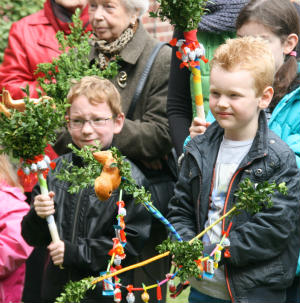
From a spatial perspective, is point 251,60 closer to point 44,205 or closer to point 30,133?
point 30,133

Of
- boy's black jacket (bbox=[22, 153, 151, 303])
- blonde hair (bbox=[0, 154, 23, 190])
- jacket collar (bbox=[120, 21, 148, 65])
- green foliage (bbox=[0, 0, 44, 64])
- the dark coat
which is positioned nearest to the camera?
boy's black jacket (bbox=[22, 153, 151, 303])

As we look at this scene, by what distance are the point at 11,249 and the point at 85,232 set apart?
0.64 m

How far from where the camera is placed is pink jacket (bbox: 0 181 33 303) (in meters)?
4.08

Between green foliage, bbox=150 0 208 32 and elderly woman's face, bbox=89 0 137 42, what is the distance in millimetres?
1131

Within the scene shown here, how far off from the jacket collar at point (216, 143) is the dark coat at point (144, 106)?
861 millimetres

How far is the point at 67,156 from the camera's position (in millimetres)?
3895

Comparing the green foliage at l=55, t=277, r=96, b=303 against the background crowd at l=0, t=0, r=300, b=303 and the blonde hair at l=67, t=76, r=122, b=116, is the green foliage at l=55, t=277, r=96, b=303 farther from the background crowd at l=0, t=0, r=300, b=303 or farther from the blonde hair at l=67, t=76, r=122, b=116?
the blonde hair at l=67, t=76, r=122, b=116

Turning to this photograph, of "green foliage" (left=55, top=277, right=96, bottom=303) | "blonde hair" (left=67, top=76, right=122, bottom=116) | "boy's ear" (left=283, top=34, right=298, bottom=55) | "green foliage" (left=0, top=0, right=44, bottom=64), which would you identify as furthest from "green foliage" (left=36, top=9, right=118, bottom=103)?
"green foliage" (left=0, top=0, right=44, bottom=64)

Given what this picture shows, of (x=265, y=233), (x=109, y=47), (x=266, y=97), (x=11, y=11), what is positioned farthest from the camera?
(x=11, y=11)

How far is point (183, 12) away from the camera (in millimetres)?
2953

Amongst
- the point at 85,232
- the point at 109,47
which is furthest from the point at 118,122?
the point at 85,232

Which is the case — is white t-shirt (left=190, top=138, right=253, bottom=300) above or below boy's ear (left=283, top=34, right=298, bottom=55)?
below

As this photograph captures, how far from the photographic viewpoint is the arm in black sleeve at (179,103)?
359 centimetres

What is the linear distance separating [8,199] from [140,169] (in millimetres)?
805
